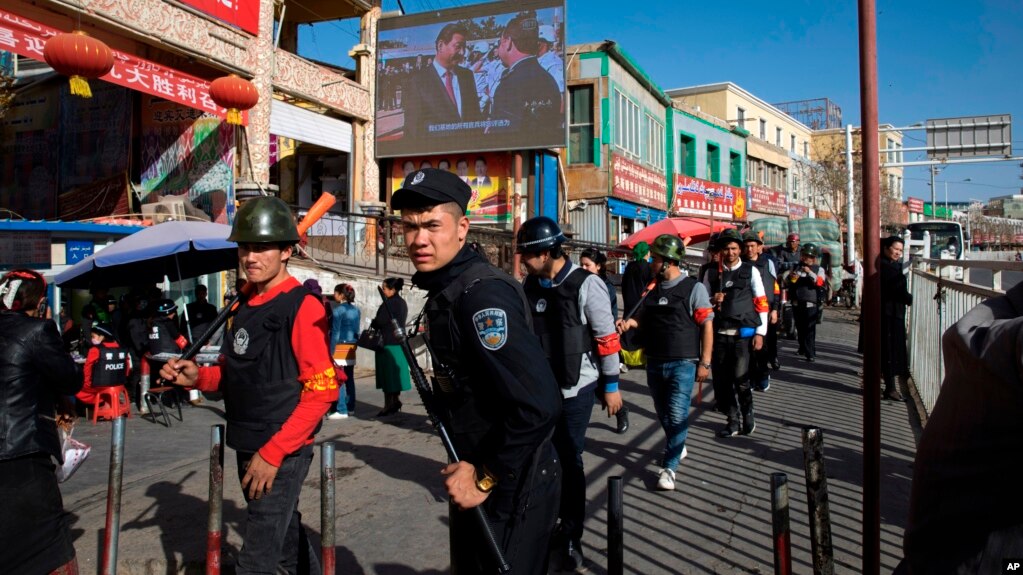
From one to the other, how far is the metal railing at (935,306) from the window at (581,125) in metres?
12.4

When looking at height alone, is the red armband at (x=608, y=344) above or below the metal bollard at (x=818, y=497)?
above

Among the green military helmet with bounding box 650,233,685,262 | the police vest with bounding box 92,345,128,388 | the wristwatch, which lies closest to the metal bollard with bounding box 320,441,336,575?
the wristwatch

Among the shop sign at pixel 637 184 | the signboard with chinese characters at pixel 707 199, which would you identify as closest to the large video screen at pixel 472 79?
the shop sign at pixel 637 184

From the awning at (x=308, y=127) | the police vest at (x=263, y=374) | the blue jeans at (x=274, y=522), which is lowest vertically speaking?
the blue jeans at (x=274, y=522)

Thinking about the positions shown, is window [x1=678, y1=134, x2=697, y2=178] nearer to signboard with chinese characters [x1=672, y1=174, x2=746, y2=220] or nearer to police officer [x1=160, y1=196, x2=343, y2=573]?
signboard with chinese characters [x1=672, y1=174, x2=746, y2=220]

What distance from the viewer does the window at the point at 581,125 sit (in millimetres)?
21828

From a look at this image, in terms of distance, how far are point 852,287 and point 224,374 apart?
24476 millimetres

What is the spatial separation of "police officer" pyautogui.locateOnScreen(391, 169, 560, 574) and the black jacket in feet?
6.68

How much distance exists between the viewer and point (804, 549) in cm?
430

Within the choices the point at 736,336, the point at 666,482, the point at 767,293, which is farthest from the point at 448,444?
the point at 767,293

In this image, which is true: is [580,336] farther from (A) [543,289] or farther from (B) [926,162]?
(B) [926,162]

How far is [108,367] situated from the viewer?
880cm

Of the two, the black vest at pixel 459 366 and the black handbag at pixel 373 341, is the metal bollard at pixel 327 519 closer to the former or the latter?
the black vest at pixel 459 366

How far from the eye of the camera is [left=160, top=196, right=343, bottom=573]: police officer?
118 inches
